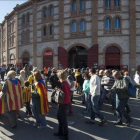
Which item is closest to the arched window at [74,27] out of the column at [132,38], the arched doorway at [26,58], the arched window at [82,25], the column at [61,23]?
the arched window at [82,25]

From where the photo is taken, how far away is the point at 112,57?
18750mm

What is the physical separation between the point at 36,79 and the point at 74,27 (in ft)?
55.9

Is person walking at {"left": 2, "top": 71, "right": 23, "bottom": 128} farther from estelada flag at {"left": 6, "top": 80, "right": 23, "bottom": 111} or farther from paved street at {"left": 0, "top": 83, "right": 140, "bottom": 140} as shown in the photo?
paved street at {"left": 0, "top": 83, "right": 140, "bottom": 140}

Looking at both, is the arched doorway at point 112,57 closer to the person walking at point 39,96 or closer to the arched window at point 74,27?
the arched window at point 74,27

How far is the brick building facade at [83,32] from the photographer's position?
18.2m

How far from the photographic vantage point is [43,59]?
880 inches

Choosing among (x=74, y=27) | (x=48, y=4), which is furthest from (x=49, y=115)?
(x=48, y=4)

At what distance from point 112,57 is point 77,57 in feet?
17.0

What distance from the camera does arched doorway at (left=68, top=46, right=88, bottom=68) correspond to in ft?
66.2

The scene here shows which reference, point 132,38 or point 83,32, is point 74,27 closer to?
point 83,32

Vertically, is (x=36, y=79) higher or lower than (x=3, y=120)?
higher

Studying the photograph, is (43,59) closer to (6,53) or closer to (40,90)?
(6,53)

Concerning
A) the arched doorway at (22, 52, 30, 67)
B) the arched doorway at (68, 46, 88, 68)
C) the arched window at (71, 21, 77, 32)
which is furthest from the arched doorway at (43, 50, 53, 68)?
the arched window at (71, 21, 77, 32)

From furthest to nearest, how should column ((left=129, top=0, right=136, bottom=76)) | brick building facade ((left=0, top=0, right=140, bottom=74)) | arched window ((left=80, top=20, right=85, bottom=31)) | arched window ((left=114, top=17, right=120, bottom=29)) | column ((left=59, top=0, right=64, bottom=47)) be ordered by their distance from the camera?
column ((left=59, top=0, right=64, bottom=47)) → arched window ((left=80, top=20, right=85, bottom=31)) → arched window ((left=114, top=17, right=120, bottom=29)) → brick building facade ((left=0, top=0, right=140, bottom=74)) → column ((left=129, top=0, right=136, bottom=76))
